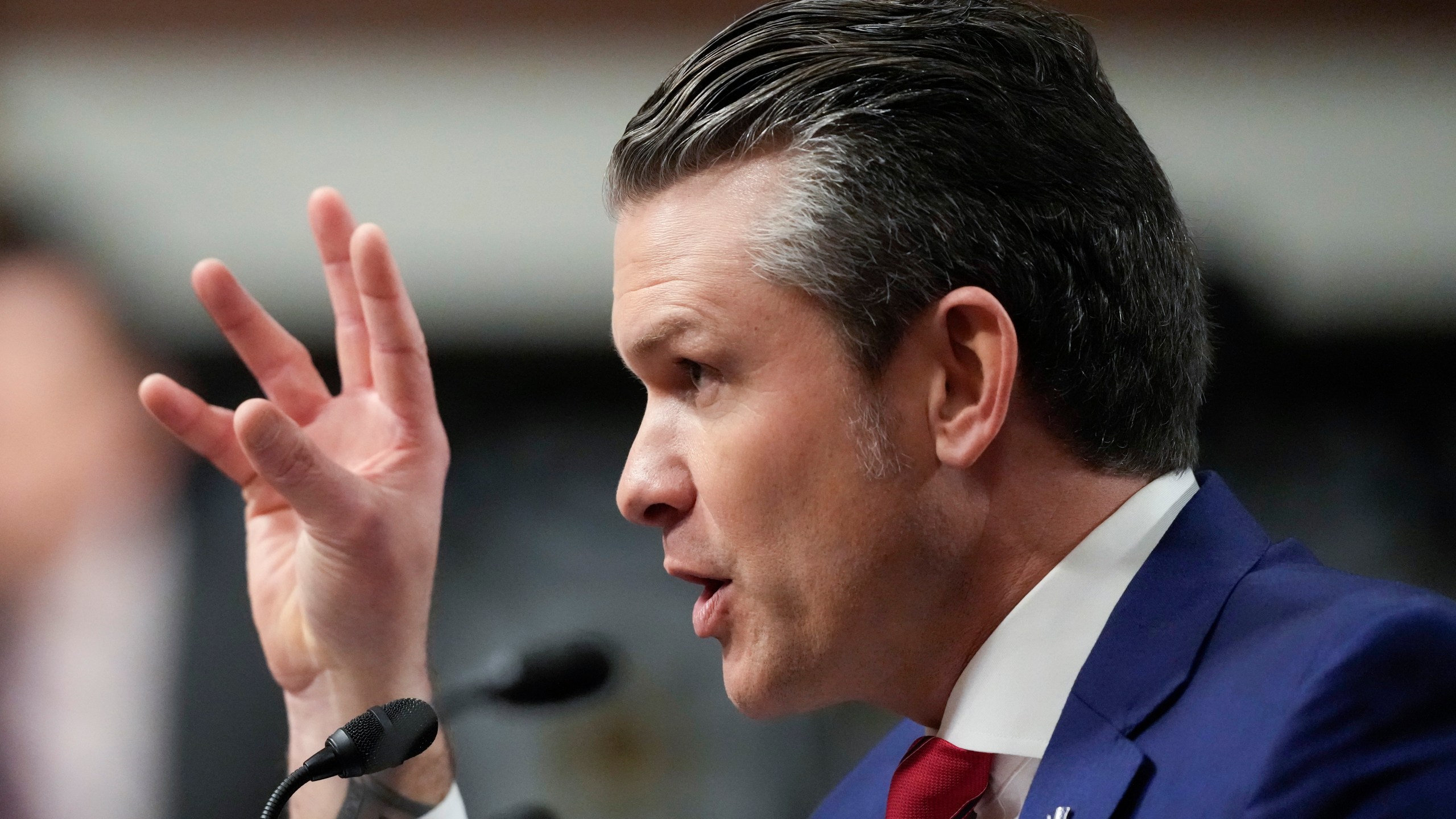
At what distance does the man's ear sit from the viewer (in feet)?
3.59

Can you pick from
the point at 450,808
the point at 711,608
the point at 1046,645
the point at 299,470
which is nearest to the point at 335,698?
the point at 450,808

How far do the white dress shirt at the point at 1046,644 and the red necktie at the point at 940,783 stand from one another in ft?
0.08

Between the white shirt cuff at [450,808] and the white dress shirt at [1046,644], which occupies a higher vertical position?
the white dress shirt at [1046,644]

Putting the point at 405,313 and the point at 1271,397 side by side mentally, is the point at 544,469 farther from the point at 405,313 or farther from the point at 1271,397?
the point at 1271,397

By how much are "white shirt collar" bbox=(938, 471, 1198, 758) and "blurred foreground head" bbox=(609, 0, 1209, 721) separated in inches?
1.3

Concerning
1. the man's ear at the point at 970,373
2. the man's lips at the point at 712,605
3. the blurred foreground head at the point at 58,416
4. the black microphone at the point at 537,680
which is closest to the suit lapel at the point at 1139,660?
the man's ear at the point at 970,373

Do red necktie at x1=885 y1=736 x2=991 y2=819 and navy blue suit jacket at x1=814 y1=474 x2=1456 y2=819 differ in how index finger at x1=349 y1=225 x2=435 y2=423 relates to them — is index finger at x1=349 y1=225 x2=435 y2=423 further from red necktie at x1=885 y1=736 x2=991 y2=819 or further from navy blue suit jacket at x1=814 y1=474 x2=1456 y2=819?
navy blue suit jacket at x1=814 y1=474 x2=1456 y2=819

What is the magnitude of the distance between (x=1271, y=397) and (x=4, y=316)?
2.31 m

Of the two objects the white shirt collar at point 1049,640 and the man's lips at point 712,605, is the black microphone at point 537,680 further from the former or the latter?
the white shirt collar at point 1049,640

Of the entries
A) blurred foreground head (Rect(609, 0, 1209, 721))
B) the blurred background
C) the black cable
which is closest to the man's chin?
blurred foreground head (Rect(609, 0, 1209, 721))

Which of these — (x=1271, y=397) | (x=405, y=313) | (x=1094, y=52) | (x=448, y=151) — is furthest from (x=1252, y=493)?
(x=448, y=151)

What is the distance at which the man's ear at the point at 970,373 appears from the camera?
109cm

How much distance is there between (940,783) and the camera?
1.19 meters

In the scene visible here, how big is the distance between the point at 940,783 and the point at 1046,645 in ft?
0.60
